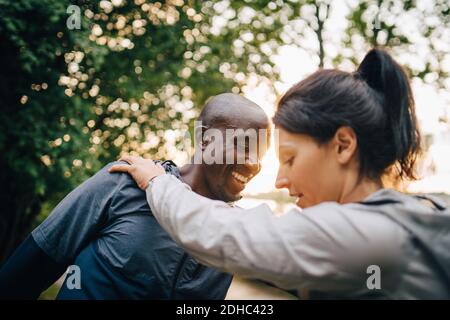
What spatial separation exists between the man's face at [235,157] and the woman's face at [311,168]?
0.77m

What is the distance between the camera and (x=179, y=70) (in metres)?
8.04

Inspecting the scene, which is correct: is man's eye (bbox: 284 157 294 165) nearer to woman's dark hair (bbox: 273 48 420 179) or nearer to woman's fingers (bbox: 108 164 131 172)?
woman's dark hair (bbox: 273 48 420 179)

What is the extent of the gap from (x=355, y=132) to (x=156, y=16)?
21.3ft

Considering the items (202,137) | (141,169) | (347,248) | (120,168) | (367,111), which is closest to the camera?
(347,248)

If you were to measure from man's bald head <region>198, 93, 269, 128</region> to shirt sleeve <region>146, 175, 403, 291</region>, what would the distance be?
3.66 ft

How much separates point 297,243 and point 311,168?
1.28ft

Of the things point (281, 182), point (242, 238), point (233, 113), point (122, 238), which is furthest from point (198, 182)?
point (242, 238)

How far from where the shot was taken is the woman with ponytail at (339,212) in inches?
53.4

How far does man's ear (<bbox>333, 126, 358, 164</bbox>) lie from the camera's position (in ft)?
5.41

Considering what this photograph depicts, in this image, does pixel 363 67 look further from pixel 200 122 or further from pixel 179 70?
pixel 179 70

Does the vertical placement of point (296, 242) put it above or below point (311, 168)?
below

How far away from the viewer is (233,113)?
2582 millimetres

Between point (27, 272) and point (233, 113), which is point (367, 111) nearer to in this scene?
point (233, 113)

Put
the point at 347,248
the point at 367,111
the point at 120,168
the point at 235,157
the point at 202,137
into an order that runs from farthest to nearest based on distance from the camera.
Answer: the point at 202,137
the point at 235,157
the point at 120,168
the point at 367,111
the point at 347,248
